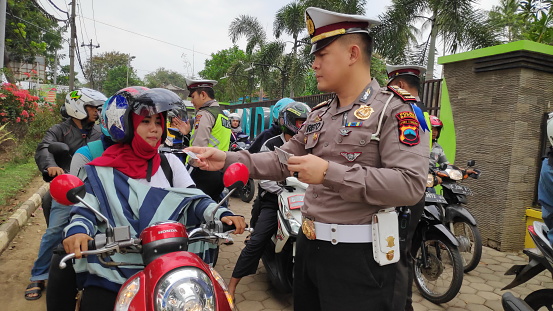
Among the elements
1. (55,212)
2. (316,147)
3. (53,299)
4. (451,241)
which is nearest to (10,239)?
(55,212)

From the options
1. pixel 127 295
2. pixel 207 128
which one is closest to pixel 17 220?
pixel 207 128

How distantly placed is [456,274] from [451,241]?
29cm

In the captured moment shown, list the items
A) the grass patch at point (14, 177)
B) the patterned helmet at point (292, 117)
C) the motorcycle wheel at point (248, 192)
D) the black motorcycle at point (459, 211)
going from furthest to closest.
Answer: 1. the motorcycle wheel at point (248, 192)
2. the grass patch at point (14, 177)
3. the black motorcycle at point (459, 211)
4. the patterned helmet at point (292, 117)

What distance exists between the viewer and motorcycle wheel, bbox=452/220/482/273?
3967 mm

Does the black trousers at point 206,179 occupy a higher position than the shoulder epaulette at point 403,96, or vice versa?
the shoulder epaulette at point 403,96

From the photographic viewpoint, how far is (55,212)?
2.94 m

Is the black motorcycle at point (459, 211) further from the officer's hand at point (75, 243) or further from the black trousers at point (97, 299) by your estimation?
the officer's hand at point (75, 243)

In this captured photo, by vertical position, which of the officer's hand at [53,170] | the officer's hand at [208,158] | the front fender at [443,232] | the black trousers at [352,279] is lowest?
the front fender at [443,232]

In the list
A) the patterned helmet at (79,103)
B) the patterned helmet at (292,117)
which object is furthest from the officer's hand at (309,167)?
the patterned helmet at (79,103)

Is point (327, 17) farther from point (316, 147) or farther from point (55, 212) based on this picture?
point (55, 212)

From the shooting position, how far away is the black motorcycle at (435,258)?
133 inches

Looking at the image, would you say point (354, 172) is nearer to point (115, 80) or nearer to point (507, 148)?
point (507, 148)

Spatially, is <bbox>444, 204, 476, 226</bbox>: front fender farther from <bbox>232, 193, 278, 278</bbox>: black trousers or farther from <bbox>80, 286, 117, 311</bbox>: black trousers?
<bbox>80, 286, 117, 311</bbox>: black trousers

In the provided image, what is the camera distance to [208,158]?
1825 mm
